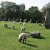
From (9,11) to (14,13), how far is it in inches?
123

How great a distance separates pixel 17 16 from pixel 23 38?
78322 mm

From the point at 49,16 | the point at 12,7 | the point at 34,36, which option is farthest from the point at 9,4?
the point at 34,36

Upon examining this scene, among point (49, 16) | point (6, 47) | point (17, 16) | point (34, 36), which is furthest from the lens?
point (17, 16)

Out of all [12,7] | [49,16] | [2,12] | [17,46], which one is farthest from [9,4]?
[17,46]

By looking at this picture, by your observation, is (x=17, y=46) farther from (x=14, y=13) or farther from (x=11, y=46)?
(x=14, y=13)

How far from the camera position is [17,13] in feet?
368

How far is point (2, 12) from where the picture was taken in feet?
373

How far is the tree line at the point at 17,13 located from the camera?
105700 mm

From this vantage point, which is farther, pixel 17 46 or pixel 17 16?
pixel 17 16

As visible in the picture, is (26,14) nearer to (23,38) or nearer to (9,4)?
(9,4)

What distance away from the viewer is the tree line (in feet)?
347

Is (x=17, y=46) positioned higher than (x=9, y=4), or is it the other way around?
(x=9, y=4)

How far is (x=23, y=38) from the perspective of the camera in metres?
29.7

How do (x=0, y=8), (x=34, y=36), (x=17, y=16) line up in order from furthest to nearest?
(x=0, y=8), (x=17, y=16), (x=34, y=36)
